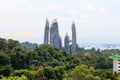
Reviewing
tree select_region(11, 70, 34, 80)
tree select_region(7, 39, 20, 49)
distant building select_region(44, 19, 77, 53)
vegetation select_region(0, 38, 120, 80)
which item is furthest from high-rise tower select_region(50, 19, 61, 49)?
tree select_region(11, 70, 34, 80)

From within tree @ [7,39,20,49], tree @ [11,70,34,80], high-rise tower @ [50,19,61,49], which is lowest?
tree @ [11,70,34,80]

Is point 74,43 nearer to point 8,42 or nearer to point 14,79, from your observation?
point 8,42

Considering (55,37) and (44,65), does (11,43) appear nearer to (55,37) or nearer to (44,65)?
(44,65)

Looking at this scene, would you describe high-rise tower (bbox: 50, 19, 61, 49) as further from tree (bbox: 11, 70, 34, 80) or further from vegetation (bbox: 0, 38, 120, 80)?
tree (bbox: 11, 70, 34, 80)

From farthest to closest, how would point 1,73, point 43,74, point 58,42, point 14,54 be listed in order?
point 58,42 < point 14,54 < point 1,73 < point 43,74

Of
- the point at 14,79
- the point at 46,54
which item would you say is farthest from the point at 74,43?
the point at 14,79

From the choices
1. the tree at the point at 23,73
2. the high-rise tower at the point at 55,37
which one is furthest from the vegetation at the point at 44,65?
the high-rise tower at the point at 55,37

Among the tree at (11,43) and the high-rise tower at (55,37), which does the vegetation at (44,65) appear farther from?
the high-rise tower at (55,37)

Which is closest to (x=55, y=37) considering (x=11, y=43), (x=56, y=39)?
(x=56, y=39)

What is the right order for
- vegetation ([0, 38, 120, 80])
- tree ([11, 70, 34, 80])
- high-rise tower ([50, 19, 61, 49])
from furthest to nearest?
high-rise tower ([50, 19, 61, 49]) < tree ([11, 70, 34, 80]) < vegetation ([0, 38, 120, 80])
